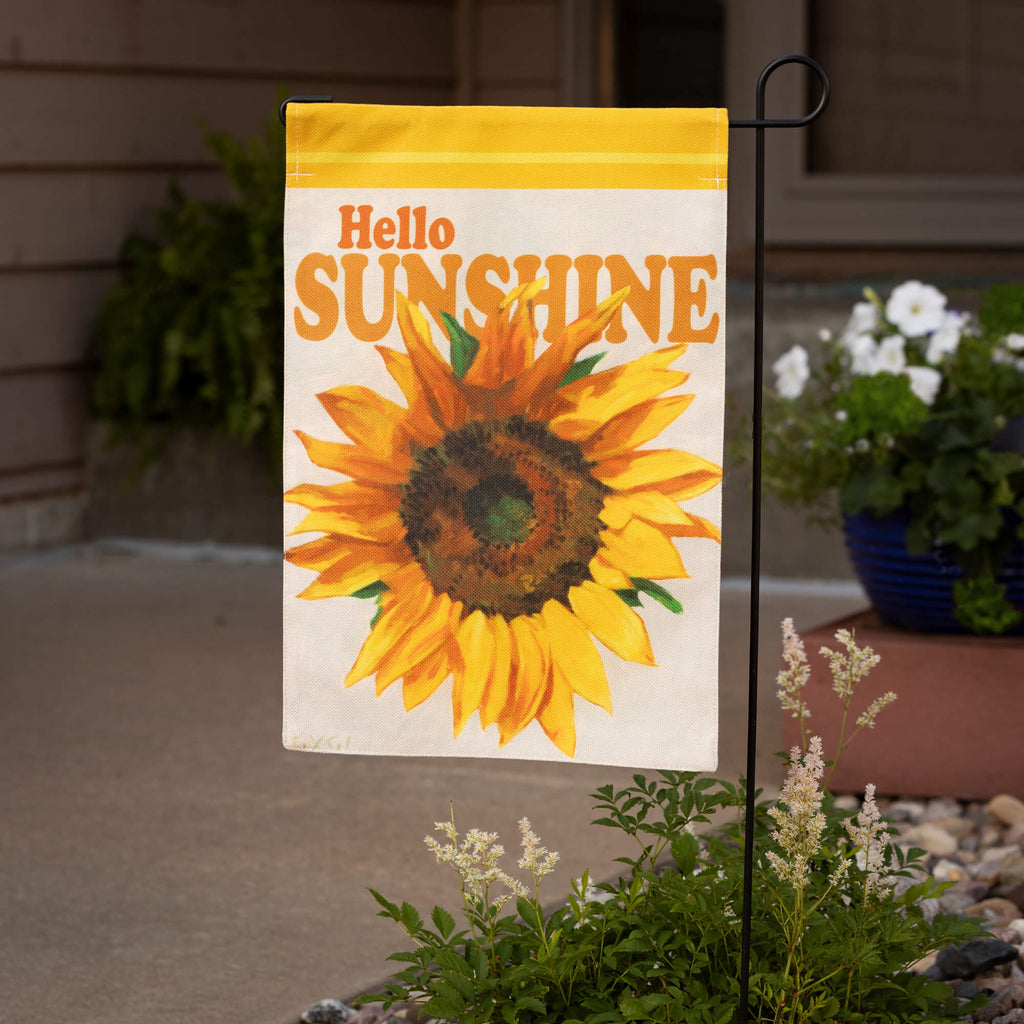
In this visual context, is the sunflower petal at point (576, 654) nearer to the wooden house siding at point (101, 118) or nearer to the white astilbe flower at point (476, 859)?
the white astilbe flower at point (476, 859)

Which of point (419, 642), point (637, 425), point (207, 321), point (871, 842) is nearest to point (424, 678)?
point (419, 642)

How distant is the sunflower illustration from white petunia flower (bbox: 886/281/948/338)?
1.62 metres

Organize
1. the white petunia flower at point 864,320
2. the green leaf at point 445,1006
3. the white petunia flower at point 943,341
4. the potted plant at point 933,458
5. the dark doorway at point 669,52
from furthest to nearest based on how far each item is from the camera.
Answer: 1. the dark doorway at point 669,52
2. the white petunia flower at point 864,320
3. the white petunia flower at point 943,341
4. the potted plant at point 933,458
5. the green leaf at point 445,1006

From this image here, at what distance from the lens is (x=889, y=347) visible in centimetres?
314

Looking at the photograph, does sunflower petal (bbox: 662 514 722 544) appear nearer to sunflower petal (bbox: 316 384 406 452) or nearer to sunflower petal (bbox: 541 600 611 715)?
sunflower petal (bbox: 541 600 611 715)

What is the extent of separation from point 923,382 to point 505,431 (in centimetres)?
159

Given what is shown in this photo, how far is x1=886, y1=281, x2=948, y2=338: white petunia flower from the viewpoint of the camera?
314 centimetres

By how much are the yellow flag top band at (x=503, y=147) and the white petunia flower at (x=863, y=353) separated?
158 cm

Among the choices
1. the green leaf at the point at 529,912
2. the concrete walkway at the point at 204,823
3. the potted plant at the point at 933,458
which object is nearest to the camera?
the green leaf at the point at 529,912

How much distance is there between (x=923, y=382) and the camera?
305 cm

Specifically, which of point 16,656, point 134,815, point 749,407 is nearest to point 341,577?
→ point 134,815

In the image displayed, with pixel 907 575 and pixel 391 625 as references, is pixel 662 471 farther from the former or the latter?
pixel 907 575

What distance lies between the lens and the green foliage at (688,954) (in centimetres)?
180

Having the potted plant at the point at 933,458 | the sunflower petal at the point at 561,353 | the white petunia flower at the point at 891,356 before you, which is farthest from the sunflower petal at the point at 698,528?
the white petunia flower at the point at 891,356
